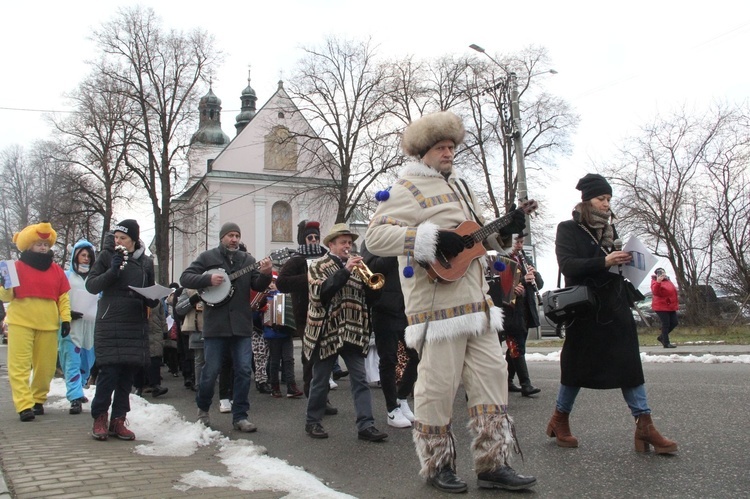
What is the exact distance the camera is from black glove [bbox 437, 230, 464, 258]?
13.2 ft

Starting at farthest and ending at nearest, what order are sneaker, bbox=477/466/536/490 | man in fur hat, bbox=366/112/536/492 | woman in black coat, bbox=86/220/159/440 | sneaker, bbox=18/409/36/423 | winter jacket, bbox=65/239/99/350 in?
winter jacket, bbox=65/239/99/350, sneaker, bbox=18/409/36/423, woman in black coat, bbox=86/220/159/440, man in fur hat, bbox=366/112/536/492, sneaker, bbox=477/466/536/490

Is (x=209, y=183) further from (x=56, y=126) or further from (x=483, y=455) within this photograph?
(x=483, y=455)

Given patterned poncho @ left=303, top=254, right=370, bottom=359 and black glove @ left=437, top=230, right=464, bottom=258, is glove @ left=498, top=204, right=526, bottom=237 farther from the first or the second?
patterned poncho @ left=303, top=254, right=370, bottom=359

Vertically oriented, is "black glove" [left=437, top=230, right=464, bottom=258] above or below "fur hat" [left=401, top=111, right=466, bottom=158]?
below

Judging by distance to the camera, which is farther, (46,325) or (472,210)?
(46,325)

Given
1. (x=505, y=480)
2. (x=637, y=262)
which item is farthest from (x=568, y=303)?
(x=505, y=480)

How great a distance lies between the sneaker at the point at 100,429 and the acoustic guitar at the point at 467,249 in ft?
11.5

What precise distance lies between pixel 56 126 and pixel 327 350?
34.0 meters

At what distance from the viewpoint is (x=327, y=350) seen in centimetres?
607

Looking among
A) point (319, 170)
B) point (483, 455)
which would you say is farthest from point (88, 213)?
point (483, 455)

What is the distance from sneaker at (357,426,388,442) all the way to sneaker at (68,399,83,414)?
364 centimetres

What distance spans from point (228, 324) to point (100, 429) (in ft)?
4.75

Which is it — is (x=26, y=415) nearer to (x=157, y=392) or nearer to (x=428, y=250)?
(x=157, y=392)

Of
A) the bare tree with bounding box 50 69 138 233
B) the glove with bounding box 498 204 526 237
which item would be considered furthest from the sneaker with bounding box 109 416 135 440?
the bare tree with bounding box 50 69 138 233
